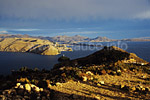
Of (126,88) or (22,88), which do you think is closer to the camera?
(22,88)

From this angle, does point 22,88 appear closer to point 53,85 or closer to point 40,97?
point 40,97

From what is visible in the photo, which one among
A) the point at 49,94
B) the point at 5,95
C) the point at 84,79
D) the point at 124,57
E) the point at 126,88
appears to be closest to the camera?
the point at 5,95

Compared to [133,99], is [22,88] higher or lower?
higher

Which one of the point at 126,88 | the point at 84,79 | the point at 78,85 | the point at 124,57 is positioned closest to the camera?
the point at 126,88

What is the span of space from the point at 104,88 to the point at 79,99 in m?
3.96

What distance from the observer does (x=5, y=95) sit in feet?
37.2

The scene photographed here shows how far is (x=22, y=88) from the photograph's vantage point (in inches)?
487

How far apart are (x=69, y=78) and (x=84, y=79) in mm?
1995

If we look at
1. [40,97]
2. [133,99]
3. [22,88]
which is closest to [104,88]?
[133,99]

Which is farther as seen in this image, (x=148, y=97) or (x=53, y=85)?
(x=53, y=85)

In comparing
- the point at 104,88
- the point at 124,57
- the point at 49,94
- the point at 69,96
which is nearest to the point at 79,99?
the point at 69,96

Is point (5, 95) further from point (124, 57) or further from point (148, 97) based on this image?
point (124, 57)

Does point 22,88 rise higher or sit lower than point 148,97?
higher

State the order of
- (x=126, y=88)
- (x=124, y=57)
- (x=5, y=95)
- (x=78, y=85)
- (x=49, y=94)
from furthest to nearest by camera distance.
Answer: (x=124, y=57) < (x=78, y=85) < (x=126, y=88) < (x=49, y=94) < (x=5, y=95)
